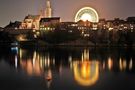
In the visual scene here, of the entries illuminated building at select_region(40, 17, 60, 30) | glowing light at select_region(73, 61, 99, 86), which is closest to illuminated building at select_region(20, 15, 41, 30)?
illuminated building at select_region(40, 17, 60, 30)

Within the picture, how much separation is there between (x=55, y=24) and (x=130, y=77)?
4810 centimetres

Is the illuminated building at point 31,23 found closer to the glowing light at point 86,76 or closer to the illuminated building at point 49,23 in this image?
the illuminated building at point 49,23

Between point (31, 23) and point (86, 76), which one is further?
point (31, 23)

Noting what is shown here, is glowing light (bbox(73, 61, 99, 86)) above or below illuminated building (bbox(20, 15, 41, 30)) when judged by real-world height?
below

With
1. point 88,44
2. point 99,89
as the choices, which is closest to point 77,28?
point 88,44

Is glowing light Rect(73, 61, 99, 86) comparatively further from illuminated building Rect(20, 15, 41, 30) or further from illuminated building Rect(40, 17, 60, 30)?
illuminated building Rect(20, 15, 41, 30)

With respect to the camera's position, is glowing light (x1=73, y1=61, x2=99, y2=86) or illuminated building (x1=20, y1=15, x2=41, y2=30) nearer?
glowing light (x1=73, y1=61, x2=99, y2=86)

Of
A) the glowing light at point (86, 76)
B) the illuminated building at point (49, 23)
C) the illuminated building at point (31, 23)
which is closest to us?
the glowing light at point (86, 76)

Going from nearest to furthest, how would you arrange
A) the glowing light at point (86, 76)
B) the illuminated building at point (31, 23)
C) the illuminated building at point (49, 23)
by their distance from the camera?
the glowing light at point (86, 76) → the illuminated building at point (49, 23) → the illuminated building at point (31, 23)

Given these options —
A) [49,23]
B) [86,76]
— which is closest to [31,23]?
[49,23]

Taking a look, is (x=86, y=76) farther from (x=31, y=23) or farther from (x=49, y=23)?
(x=31, y=23)

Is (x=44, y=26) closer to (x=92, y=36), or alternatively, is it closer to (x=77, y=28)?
(x=77, y=28)

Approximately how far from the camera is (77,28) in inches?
2680

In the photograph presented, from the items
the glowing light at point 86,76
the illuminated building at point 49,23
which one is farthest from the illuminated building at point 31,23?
the glowing light at point 86,76
